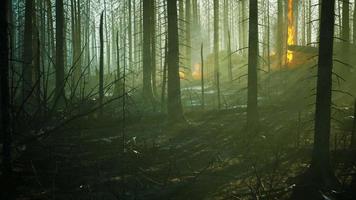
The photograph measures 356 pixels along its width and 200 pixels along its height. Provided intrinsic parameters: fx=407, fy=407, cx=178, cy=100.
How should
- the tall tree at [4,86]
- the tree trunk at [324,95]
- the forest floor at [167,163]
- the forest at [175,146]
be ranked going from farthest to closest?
the tree trunk at [324,95] → the forest floor at [167,163] → the forest at [175,146] → the tall tree at [4,86]

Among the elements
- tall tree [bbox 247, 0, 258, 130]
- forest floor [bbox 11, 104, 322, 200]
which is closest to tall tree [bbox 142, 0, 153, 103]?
forest floor [bbox 11, 104, 322, 200]

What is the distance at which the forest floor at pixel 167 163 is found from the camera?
7852 mm

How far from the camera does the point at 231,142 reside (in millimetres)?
11914

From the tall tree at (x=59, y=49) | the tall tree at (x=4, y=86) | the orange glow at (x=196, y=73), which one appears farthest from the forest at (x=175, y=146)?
the orange glow at (x=196, y=73)

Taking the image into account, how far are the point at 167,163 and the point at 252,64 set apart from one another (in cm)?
446

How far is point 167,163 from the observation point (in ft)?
32.7

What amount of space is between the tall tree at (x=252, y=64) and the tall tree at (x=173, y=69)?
9.17ft

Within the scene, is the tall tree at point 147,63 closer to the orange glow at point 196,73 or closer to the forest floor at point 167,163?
the forest floor at point 167,163

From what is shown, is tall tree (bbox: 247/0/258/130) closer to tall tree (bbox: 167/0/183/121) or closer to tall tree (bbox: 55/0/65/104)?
tall tree (bbox: 167/0/183/121)

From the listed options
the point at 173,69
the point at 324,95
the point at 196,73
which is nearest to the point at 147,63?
the point at 173,69

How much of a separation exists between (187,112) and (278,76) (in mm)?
11358

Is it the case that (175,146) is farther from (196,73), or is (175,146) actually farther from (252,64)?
(196,73)

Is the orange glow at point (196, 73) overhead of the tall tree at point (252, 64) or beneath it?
overhead

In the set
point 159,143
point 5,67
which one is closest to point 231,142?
point 159,143
